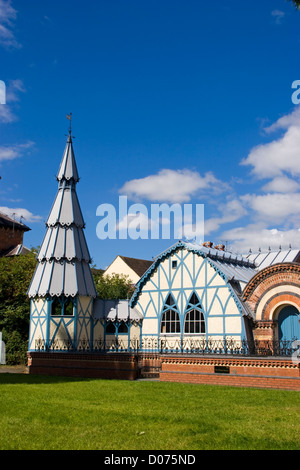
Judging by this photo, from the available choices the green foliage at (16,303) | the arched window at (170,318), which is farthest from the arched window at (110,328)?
the arched window at (170,318)

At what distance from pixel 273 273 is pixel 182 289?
5.13 m

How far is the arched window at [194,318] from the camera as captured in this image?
75.7 feet

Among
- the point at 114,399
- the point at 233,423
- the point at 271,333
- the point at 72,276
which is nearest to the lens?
the point at 233,423

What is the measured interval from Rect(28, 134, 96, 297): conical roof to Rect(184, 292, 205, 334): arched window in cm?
508

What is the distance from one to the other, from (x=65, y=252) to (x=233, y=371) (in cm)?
1159

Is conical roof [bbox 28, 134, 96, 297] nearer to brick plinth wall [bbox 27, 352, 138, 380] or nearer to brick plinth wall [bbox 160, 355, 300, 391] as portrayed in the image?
brick plinth wall [bbox 27, 352, 138, 380]

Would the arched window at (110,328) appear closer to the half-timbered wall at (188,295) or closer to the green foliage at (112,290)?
the half-timbered wall at (188,295)

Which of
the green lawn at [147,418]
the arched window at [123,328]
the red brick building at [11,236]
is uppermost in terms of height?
the red brick building at [11,236]

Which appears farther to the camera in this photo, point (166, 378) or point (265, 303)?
point (265, 303)

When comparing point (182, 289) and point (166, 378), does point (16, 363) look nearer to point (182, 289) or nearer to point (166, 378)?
point (182, 289)

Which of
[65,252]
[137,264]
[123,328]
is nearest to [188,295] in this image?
[123,328]

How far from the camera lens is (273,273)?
819 inches
